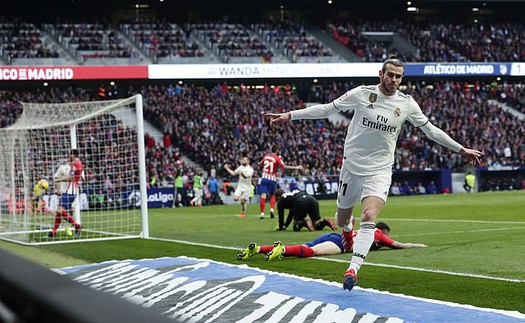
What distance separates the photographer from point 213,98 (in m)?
50.0

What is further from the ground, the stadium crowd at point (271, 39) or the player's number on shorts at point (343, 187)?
the stadium crowd at point (271, 39)

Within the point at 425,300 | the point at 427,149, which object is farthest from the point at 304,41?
the point at 425,300

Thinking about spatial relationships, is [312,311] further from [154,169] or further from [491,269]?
[154,169]

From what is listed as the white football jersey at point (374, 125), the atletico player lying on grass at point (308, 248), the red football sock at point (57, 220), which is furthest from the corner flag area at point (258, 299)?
the red football sock at point (57, 220)

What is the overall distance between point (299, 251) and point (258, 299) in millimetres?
3860

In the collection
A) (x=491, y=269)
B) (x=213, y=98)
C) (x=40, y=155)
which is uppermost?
(x=213, y=98)

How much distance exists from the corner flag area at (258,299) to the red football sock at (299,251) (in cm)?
116

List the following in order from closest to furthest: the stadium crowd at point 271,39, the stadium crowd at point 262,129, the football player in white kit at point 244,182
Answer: the football player in white kit at point 244,182 → the stadium crowd at point 262,129 → the stadium crowd at point 271,39

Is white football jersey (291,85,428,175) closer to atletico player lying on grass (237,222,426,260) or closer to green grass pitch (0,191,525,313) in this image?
green grass pitch (0,191,525,313)

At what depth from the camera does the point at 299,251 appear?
10914 mm

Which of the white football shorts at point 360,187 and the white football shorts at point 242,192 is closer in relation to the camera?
the white football shorts at point 360,187

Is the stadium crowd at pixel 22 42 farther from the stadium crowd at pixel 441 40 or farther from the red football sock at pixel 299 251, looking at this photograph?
the red football sock at pixel 299 251

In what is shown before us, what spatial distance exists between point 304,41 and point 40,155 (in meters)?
36.1

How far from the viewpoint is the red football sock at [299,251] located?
1087cm
